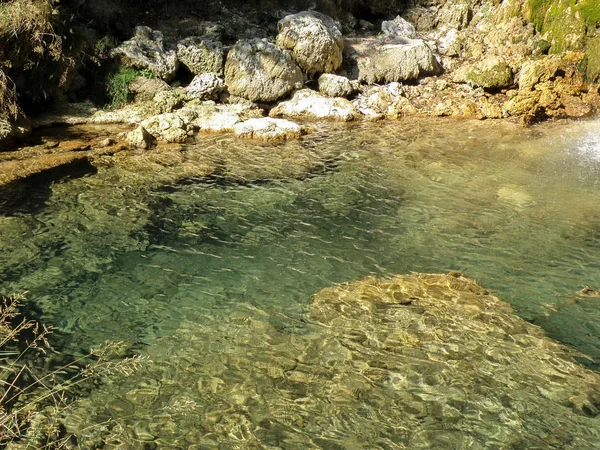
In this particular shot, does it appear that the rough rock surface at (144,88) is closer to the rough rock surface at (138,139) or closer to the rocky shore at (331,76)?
the rocky shore at (331,76)

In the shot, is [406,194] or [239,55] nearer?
[406,194]

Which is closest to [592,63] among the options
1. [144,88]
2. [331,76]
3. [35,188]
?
[331,76]

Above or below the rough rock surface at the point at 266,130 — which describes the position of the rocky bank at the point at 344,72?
above

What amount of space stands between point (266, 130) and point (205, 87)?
346 centimetres

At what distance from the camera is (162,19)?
1831 centimetres

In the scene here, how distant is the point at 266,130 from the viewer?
42.0ft

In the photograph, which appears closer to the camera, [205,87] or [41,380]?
[41,380]

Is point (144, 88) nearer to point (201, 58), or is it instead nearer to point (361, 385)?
point (201, 58)

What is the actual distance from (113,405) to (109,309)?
65.6 inches

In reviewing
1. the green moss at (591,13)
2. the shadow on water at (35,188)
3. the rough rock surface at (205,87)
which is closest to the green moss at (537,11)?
the green moss at (591,13)

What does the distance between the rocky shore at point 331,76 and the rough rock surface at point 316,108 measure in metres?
0.03

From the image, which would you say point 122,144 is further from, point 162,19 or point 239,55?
point 162,19

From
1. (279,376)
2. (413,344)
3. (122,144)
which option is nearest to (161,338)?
(279,376)

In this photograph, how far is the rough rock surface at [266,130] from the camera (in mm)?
12703
